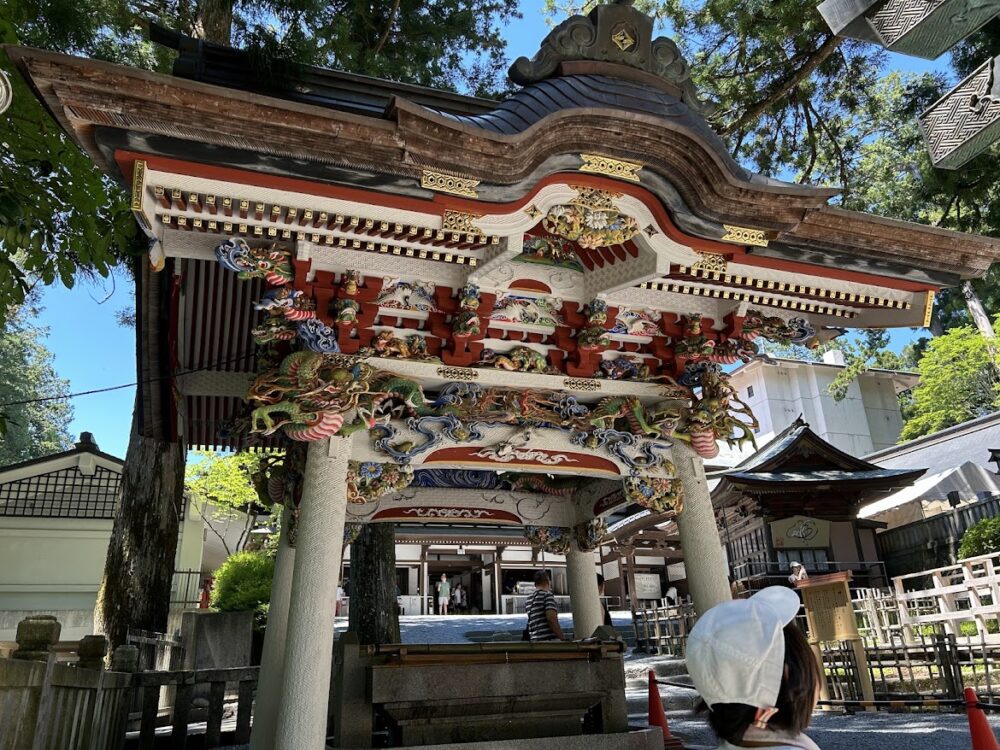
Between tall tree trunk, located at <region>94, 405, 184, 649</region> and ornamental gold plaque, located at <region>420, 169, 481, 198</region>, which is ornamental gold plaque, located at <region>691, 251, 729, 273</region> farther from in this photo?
tall tree trunk, located at <region>94, 405, 184, 649</region>

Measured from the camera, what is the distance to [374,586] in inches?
338

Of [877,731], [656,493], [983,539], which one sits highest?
[983,539]

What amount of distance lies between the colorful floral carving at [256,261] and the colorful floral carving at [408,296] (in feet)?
2.53

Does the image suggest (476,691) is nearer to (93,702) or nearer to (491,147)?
(93,702)

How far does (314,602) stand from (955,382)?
29421 mm

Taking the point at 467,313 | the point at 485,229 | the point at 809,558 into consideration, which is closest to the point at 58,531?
the point at 467,313

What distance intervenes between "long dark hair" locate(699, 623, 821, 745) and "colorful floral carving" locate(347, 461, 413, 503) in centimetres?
397

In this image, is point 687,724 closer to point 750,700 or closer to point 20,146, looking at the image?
point 750,700

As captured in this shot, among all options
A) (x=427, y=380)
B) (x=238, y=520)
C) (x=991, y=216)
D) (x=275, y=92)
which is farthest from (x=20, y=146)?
(x=238, y=520)

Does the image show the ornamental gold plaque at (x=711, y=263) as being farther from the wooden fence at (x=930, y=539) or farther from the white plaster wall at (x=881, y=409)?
the white plaster wall at (x=881, y=409)

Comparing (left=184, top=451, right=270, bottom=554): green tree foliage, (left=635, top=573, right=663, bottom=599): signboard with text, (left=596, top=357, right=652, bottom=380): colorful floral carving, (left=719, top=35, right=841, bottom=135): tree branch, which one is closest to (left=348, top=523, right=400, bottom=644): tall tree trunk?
(left=596, top=357, right=652, bottom=380): colorful floral carving

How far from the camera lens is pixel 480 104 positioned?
22.5 feet

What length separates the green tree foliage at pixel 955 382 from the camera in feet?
83.6

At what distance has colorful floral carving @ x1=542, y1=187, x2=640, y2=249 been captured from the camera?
505cm
